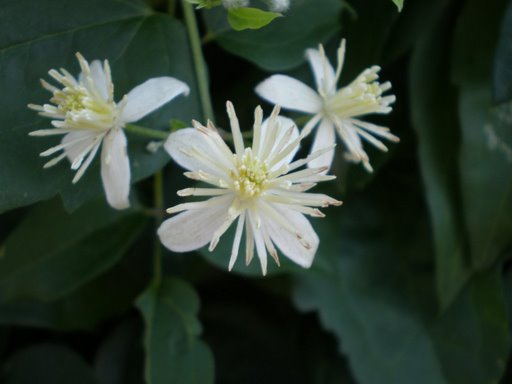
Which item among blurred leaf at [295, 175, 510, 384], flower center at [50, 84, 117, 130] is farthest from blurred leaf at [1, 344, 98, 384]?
flower center at [50, 84, 117, 130]

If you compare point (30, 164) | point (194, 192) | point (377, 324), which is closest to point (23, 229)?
point (30, 164)

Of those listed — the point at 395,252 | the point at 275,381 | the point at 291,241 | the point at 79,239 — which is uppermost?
the point at 291,241

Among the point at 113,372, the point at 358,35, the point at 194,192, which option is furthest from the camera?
the point at 113,372

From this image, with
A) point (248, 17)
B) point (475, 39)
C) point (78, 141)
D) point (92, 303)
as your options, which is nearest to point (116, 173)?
point (78, 141)

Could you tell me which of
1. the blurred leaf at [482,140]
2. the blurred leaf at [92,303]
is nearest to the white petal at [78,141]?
the blurred leaf at [92,303]

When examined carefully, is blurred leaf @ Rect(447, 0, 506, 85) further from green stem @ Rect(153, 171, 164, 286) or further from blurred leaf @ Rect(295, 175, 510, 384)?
green stem @ Rect(153, 171, 164, 286)

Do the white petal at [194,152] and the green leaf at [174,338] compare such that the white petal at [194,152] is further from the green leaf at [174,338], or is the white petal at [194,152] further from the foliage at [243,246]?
the green leaf at [174,338]

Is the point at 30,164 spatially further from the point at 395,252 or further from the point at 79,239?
the point at 395,252
